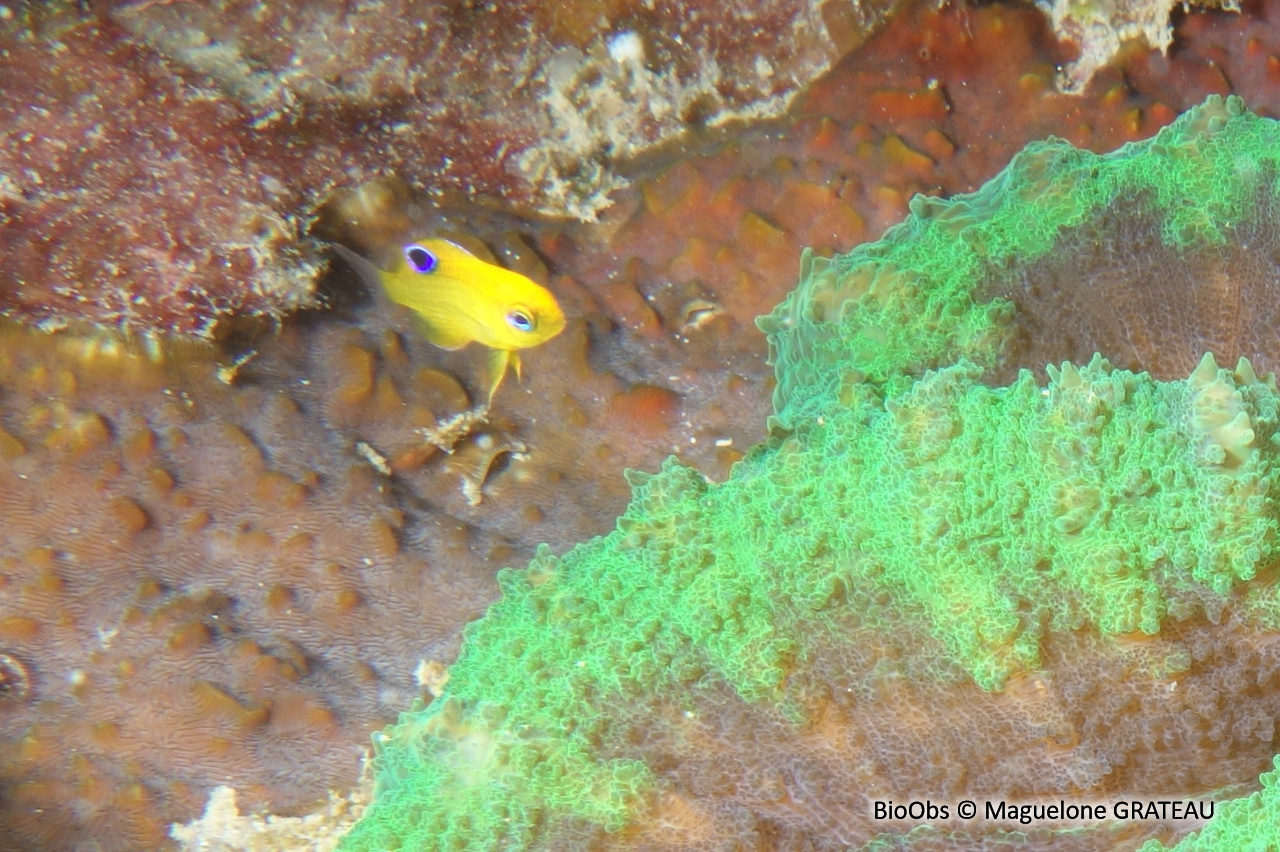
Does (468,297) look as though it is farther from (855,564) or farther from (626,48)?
(855,564)

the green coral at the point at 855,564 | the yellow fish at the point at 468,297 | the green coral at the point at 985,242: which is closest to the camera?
the green coral at the point at 855,564

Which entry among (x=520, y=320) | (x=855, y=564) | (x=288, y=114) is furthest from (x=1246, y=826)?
(x=288, y=114)

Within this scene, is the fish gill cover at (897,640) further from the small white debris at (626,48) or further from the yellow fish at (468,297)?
the small white debris at (626,48)

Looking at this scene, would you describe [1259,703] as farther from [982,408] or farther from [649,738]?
[649,738]

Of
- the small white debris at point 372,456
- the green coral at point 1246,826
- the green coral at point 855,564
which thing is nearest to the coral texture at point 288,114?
the small white debris at point 372,456

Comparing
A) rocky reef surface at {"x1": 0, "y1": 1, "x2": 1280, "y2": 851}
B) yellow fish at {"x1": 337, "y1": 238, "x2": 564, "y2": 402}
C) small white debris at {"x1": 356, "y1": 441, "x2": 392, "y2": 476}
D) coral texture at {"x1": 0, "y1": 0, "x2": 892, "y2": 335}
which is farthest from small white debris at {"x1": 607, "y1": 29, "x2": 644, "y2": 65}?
small white debris at {"x1": 356, "y1": 441, "x2": 392, "y2": 476}

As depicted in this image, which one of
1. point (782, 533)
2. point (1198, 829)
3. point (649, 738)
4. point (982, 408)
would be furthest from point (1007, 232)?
point (649, 738)
